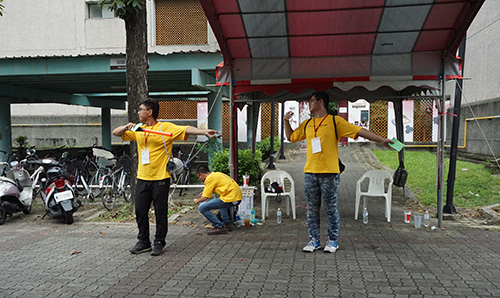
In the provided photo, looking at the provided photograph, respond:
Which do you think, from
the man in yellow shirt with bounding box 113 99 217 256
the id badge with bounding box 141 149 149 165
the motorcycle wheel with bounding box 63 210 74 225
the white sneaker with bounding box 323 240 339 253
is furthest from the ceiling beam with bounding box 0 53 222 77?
the white sneaker with bounding box 323 240 339 253

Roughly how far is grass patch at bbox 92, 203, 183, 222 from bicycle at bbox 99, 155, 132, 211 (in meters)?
0.25

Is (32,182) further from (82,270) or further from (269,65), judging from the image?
(269,65)

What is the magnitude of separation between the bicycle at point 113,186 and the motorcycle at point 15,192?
4.35 feet

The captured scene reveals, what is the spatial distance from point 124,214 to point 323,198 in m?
4.25

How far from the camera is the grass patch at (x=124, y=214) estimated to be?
7543 millimetres

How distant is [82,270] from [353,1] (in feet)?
16.1

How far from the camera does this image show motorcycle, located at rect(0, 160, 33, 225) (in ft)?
23.9

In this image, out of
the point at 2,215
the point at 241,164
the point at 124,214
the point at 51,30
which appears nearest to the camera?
the point at 2,215

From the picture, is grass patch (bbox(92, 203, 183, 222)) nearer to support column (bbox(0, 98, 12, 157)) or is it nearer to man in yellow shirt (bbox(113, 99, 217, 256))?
man in yellow shirt (bbox(113, 99, 217, 256))

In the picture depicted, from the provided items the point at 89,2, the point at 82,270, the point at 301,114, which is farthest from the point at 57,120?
the point at 82,270

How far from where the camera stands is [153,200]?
17.1 ft

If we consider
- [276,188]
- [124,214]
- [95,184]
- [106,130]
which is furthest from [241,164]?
[106,130]

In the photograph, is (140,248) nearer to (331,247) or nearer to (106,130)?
(331,247)

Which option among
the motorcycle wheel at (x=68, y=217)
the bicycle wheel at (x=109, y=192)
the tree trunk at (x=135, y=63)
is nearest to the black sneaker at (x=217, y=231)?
the tree trunk at (x=135, y=63)
